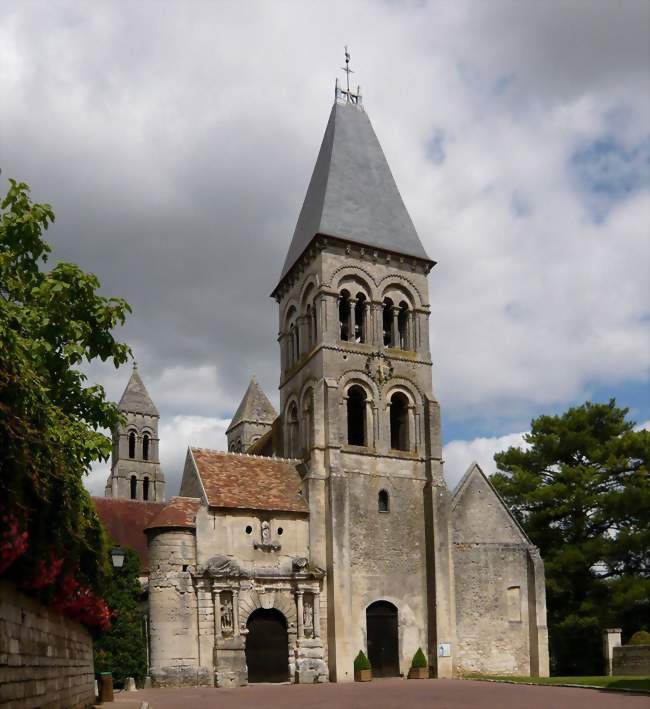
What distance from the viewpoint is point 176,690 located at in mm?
26938

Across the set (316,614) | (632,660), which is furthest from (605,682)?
(316,614)

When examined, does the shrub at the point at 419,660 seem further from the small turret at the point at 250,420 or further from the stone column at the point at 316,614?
the small turret at the point at 250,420

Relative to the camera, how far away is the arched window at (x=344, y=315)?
3544cm

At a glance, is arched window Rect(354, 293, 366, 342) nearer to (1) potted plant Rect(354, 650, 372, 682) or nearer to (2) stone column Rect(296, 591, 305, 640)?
(2) stone column Rect(296, 591, 305, 640)

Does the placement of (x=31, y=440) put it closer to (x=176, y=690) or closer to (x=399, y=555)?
(x=176, y=690)

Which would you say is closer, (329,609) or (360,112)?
(329,609)

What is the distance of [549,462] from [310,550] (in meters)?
15.7

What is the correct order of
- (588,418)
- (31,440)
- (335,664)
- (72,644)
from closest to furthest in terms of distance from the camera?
(31,440)
(72,644)
(335,664)
(588,418)

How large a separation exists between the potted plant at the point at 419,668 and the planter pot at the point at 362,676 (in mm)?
1868

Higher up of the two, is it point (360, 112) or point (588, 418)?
point (360, 112)

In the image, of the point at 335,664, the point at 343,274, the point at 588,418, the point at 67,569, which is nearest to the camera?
the point at 67,569

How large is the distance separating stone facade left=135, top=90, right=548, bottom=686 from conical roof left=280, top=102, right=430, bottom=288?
4.2 inches

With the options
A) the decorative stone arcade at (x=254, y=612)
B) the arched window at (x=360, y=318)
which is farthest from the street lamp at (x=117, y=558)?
the arched window at (x=360, y=318)

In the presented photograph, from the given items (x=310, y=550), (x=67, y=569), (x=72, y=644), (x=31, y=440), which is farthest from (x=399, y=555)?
(x=31, y=440)
